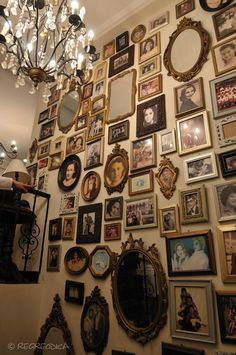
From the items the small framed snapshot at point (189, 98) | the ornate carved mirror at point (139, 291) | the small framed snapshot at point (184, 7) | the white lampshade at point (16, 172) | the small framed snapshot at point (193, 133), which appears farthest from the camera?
the white lampshade at point (16, 172)

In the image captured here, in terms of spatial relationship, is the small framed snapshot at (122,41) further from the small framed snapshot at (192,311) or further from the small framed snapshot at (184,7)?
the small framed snapshot at (192,311)

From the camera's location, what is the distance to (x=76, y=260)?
213 cm

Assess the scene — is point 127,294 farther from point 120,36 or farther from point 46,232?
point 120,36

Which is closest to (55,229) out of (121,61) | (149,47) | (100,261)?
(100,261)

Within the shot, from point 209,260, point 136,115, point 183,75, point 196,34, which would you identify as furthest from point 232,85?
point 209,260

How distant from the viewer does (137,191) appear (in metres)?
→ 1.91

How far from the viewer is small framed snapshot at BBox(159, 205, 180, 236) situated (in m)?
1.65

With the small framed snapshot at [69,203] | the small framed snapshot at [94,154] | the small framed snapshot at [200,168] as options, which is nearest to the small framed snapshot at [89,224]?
the small framed snapshot at [69,203]

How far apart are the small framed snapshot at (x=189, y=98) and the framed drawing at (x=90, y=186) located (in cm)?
83

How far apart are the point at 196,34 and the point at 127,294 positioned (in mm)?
1914

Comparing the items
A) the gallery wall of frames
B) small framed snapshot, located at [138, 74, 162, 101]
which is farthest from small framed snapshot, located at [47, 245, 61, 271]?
small framed snapshot, located at [138, 74, 162, 101]

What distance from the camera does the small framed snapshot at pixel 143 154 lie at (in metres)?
1.91

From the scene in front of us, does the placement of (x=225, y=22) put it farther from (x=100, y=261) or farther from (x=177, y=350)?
(x=177, y=350)

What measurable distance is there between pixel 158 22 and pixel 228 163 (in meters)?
1.56
